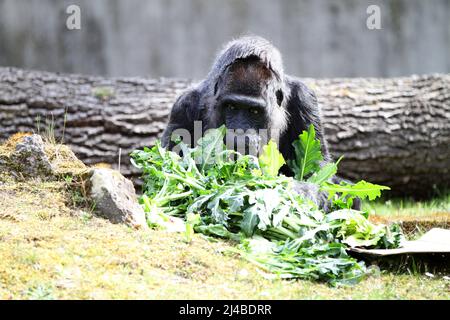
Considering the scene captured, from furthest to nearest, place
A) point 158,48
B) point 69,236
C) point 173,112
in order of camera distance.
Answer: point 158,48 → point 173,112 → point 69,236

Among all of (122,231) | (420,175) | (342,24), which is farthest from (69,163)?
(342,24)

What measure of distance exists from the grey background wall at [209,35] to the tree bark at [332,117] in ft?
15.9

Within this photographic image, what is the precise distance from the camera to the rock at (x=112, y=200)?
16.6 feet

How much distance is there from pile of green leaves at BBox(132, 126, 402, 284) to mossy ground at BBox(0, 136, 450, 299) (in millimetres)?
190

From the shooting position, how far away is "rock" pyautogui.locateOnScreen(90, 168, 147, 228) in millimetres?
5066

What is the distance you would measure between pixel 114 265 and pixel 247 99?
105 inches

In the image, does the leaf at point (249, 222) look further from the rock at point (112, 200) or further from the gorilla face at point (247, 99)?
the gorilla face at point (247, 99)

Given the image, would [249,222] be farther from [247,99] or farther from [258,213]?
[247,99]

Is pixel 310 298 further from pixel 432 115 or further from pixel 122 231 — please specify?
pixel 432 115

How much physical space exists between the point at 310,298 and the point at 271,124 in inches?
113

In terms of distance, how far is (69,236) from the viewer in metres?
4.65

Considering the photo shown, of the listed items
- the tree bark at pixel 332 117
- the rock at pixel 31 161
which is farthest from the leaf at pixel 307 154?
the tree bark at pixel 332 117

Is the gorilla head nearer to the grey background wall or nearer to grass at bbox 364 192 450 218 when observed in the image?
grass at bbox 364 192 450 218

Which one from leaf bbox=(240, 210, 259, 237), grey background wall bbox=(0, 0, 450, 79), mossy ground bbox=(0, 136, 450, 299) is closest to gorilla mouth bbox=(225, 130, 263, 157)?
leaf bbox=(240, 210, 259, 237)
